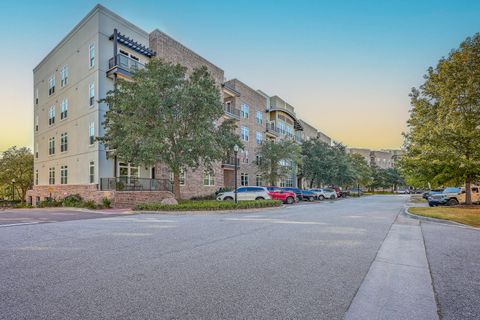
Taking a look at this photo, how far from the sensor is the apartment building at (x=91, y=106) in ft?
76.3

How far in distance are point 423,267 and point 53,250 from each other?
8444 millimetres

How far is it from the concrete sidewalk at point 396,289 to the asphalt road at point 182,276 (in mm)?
178

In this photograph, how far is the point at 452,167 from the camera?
19375 mm

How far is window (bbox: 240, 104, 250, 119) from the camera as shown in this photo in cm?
3936

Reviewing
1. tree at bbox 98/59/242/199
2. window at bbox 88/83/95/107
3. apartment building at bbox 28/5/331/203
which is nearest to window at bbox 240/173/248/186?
apartment building at bbox 28/5/331/203

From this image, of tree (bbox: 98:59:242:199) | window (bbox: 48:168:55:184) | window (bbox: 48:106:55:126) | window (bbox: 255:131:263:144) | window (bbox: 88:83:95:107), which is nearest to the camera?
tree (bbox: 98:59:242:199)

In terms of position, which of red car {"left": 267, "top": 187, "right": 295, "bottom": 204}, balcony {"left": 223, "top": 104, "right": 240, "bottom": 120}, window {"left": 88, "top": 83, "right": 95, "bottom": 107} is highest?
balcony {"left": 223, "top": 104, "right": 240, "bottom": 120}

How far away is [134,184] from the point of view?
74.5 ft

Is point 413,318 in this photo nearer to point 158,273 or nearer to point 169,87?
point 158,273

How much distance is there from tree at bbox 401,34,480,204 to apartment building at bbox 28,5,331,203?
15.6 m

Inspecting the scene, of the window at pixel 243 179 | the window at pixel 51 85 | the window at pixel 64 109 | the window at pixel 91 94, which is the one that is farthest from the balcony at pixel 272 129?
the window at pixel 51 85

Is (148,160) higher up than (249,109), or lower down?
lower down

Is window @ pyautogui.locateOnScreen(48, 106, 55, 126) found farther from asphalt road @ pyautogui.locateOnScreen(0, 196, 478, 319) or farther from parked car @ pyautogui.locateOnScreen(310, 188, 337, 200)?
parked car @ pyautogui.locateOnScreen(310, 188, 337, 200)

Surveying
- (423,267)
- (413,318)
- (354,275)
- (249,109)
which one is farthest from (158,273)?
(249,109)
